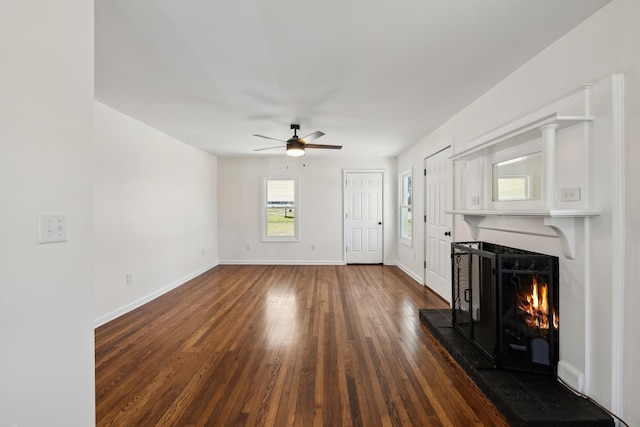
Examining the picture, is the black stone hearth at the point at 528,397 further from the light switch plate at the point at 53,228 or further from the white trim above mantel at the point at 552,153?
the light switch plate at the point at 53,228

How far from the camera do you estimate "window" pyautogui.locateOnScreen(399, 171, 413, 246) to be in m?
5.63

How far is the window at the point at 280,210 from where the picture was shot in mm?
6496

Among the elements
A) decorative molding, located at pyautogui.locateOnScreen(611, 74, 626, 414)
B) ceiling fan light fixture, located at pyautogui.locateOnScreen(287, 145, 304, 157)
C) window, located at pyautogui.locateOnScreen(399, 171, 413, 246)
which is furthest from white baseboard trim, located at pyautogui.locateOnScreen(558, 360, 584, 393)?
window, located at pyautogui.locateOnScreen(399, 171, 413, 246)

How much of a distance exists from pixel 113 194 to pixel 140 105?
1067 millimetres

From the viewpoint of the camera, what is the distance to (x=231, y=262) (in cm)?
654

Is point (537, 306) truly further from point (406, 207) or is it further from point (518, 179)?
point (406, 207)

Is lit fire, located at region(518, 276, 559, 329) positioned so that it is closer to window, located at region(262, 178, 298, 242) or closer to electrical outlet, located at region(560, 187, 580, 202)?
electrical outlet, located at region(560, 187, 580, 202)

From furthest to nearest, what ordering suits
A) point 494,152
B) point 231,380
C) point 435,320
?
1. point 435,320
2. point 494,152
3. point 231,380

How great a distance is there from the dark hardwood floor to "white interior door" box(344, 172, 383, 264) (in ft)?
7.76

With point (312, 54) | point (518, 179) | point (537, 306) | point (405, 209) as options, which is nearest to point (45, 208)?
point (312, 54)

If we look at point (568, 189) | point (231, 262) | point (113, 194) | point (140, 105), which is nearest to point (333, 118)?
point (140, 105)

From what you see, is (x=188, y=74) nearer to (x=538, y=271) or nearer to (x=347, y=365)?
(x=347, y=365)

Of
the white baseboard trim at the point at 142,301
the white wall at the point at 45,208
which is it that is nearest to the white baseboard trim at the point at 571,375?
the white wall at the point at 45,208

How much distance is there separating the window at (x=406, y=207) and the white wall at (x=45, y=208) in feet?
16.3
